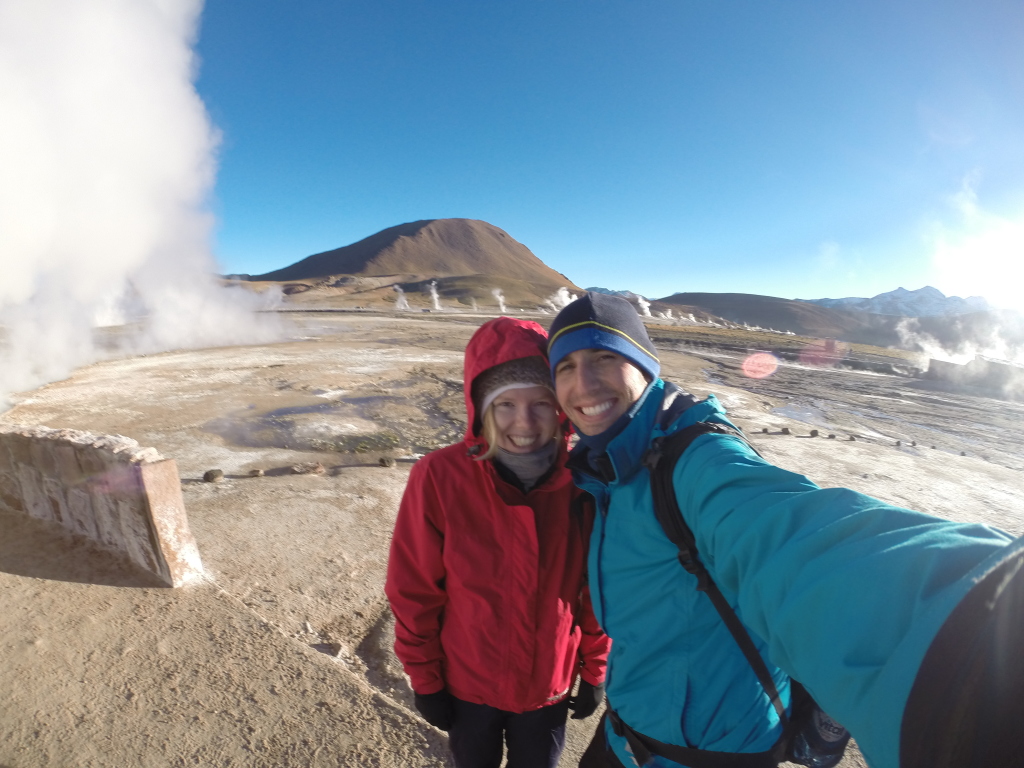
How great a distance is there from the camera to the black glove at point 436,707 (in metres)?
1.59

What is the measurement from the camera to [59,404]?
8047 millimetres

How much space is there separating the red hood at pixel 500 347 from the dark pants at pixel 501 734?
933 millimetres

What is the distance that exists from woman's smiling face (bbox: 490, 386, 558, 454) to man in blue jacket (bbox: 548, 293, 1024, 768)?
7.1 inches

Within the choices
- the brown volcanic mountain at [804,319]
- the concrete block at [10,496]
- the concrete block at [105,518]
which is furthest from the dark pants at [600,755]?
the brown volcanic mountain at [804,319]

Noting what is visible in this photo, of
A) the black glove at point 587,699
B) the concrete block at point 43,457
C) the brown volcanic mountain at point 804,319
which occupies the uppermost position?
the concrete block at point 43,457

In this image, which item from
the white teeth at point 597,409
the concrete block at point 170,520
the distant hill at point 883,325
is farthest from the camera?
the distant hill at point 883,325

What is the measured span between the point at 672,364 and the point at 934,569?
61.7 feet

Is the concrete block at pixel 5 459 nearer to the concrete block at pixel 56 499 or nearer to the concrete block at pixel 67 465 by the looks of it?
the concrete block at pixel 56 499

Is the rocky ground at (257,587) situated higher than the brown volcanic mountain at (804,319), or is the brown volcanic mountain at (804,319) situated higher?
the rocky ground at (257,587)

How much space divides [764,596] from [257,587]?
10.3 ft

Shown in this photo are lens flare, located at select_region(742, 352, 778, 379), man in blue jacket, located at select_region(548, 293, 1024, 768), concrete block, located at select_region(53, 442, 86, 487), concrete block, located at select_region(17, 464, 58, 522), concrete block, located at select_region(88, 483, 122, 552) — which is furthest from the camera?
lens flare, located at select_region(742, 352, 778, 379)

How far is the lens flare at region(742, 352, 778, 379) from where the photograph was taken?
18208 mm

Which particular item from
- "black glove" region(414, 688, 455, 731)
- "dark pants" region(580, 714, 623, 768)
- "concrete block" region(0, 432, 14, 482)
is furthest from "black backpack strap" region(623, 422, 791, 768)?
"concrete block" region(0, 432, 14, 482)

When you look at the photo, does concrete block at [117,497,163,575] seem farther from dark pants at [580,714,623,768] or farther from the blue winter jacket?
the blue winter jacket
